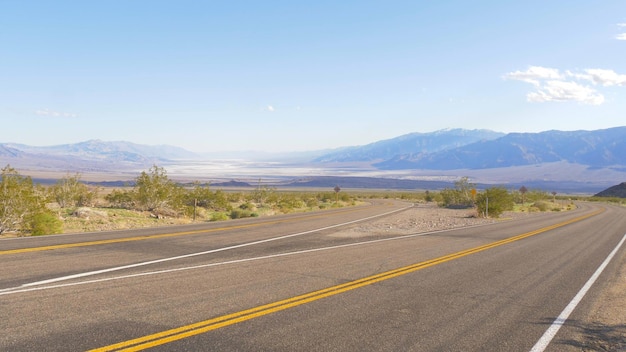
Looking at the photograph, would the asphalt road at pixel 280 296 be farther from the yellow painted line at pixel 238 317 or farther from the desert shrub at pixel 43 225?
the desert shrub at pixel 43 225

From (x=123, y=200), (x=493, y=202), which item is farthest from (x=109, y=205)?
(x=493, y=202)

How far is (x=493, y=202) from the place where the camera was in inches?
1490

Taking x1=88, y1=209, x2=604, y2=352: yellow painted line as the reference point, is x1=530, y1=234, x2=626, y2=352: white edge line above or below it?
below

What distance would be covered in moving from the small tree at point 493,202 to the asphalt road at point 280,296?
2181 cm

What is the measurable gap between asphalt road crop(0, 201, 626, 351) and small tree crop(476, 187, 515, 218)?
71.6 feet

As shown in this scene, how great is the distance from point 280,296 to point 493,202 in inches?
1323

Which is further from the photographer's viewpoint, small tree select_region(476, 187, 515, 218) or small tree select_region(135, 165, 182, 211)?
small tree select_region(476, 187, 515, 218)

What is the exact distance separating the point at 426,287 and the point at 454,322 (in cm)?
221

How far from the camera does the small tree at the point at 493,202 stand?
36.0 meters

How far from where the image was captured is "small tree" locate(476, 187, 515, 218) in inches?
1417

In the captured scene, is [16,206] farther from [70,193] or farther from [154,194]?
[70,193]

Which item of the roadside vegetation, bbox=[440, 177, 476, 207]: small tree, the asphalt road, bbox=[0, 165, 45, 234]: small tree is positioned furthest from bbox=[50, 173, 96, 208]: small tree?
bbox=[440, 177, 476, 207]: small tree

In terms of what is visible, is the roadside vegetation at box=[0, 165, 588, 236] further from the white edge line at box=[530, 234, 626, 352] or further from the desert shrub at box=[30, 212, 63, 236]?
the white edge line at box=[530, 234, 626, 352]

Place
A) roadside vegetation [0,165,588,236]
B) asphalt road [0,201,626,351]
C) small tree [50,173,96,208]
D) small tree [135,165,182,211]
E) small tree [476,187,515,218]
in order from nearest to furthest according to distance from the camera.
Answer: asphalt road [0,201,626,351], roadside vegetation [0,165,588,236], small tree [135,165,182,211], small tree [50,173,96,208], small tree [476,187,515,218]
